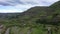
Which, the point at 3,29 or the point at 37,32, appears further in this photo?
the point at 3,29

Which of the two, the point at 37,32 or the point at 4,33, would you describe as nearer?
the point at 37,32

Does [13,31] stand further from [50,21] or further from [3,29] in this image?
[50,21]

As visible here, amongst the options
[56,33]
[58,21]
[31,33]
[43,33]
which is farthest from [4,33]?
[58,21]

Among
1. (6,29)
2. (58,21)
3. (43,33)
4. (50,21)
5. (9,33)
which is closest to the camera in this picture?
(43,33)

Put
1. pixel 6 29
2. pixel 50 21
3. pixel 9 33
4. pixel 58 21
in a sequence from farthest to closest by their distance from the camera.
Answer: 1. pixel 50 21
2. pixel 58 21
3. pixel 6 29
4. pixel 9 33

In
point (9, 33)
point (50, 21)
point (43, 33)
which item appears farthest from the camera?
point (50, 21)

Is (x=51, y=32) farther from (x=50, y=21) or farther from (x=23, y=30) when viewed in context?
(x=50, y=21)

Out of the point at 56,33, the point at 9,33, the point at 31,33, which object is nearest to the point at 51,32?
the point at 56,33

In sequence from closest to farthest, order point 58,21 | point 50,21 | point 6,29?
point 6,29 → point 58,21 → point 50,21
